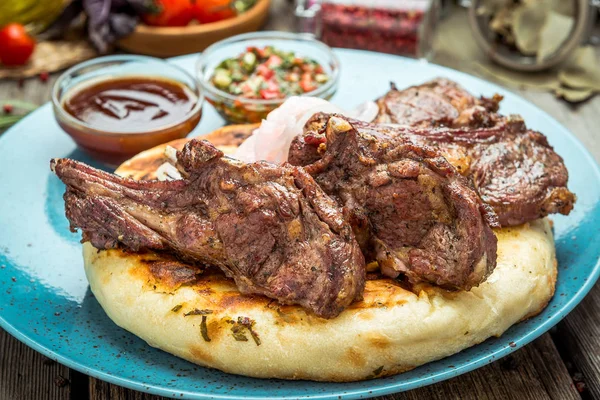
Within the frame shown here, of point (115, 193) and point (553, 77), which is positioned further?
point (553, 77)

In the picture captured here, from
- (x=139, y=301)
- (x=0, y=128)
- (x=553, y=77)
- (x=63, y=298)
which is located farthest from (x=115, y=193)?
(x=553, y=77)

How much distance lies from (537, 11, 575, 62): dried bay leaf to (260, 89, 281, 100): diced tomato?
10.9 feet

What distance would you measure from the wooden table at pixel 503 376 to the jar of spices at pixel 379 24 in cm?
415

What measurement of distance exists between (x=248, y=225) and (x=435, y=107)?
75.3 inches

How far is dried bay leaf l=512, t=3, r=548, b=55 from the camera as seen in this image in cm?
834

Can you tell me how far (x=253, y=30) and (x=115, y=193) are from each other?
516cm

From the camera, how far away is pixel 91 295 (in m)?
4.91

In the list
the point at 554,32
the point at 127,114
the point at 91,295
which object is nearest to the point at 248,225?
the point at 91,295

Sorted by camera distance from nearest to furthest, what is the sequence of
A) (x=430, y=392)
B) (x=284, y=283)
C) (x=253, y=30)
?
(x=284, y=283) < (x=430, y=392) < (x=253, y=30)

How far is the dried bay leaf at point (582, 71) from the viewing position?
832 centimetres

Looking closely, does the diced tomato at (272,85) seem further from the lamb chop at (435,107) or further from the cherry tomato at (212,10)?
the cherry tomato at (212,10)

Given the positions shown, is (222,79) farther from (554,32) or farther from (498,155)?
(554,32)

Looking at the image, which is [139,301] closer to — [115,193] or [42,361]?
[115,193]

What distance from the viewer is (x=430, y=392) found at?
4.58 m
